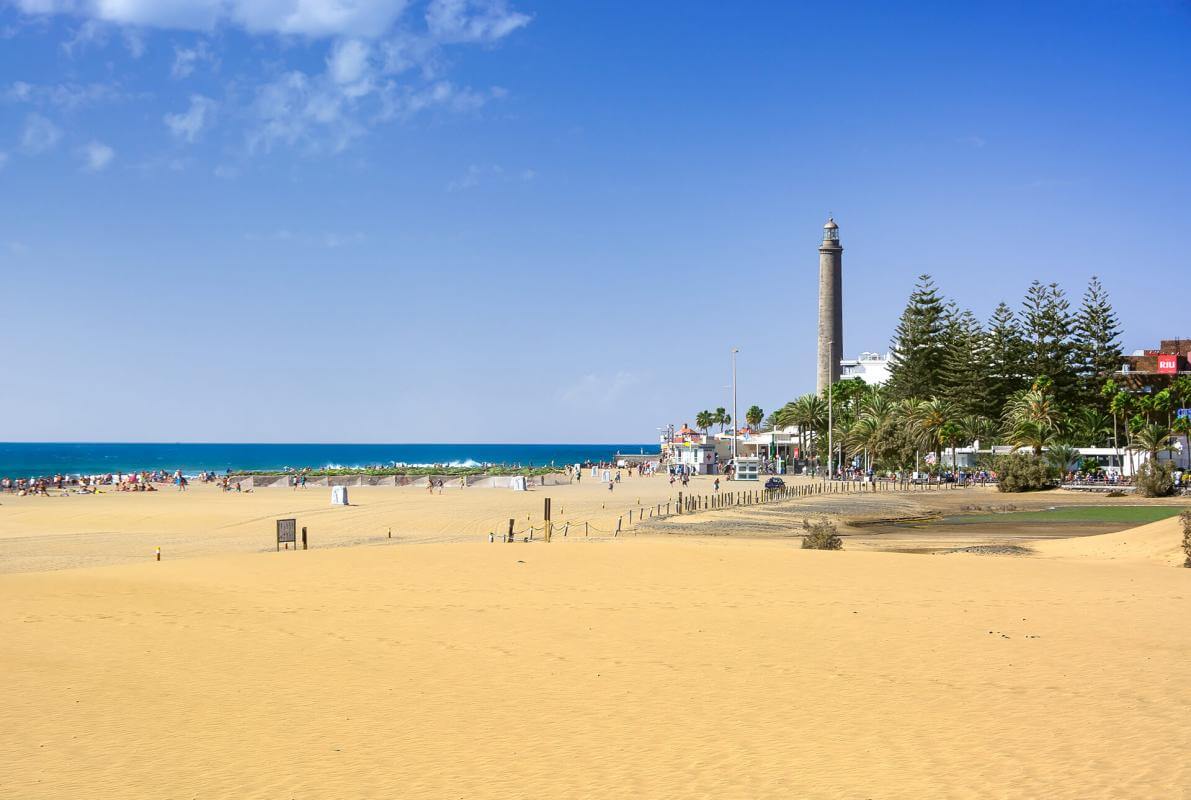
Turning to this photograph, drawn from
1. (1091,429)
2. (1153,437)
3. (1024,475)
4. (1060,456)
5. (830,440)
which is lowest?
(1024,475)

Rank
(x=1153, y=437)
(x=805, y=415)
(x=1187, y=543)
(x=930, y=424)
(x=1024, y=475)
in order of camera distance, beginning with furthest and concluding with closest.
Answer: (x=805, y=415) < (x=930, y=424) < (x=1153, y=437) < (x=1024, y=475) < (x=1187, y=543)

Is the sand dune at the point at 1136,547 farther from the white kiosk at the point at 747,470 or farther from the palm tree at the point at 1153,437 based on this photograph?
the white kiosk at the point at 747,470

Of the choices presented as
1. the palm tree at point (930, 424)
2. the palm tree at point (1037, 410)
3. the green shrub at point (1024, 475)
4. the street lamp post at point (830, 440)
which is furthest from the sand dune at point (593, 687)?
the palm tree at point (930, 424)

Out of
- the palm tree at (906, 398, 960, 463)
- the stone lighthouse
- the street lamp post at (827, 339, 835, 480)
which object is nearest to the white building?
the stone lighthouse

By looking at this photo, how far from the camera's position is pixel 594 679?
480 inches

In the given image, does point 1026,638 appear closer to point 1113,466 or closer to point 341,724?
point 341,724

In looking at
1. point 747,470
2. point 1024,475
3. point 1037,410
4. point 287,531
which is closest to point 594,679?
point 287,531

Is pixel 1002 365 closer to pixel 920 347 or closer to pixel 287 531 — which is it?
pixel 920 347

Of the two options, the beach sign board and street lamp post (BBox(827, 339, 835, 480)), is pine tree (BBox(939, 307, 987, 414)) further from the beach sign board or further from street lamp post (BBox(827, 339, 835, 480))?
the beach sign board

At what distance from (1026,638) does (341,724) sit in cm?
1006

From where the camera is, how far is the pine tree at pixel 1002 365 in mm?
99938

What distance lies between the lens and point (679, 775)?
846 cm

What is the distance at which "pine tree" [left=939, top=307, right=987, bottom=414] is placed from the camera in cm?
9969

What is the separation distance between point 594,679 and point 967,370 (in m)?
96.8
